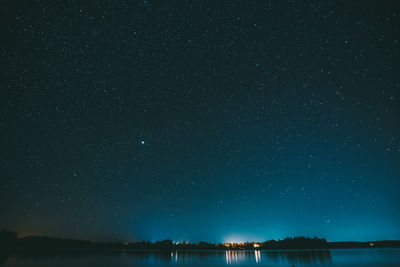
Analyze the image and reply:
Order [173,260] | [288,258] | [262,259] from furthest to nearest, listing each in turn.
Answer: [288,258] → [262,259] → [173,260]

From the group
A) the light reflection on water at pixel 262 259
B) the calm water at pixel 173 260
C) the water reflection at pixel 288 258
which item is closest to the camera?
the calm water at pixel 173 260

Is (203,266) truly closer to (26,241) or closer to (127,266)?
(127,266)

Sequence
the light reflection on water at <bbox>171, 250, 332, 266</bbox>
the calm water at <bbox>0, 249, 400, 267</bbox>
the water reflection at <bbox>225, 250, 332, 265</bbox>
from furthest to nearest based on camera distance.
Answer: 1. the water reflection at <bbox>225, 250, 332, 265</bbox>
2. the light reflection on water at <bbox>171, 250, 332, 266</bbox>
3. the calm water at <bbox>0, 249, 400, 267</bbox>

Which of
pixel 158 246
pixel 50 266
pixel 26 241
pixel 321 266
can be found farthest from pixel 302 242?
pixel 50 266

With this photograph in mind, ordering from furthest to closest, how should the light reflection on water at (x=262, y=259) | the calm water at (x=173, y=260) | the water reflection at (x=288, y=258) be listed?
the water reflection at (x=288, y=258), the light reflection on water at (x=262, y=259), the calm water at (x=173, y=260)

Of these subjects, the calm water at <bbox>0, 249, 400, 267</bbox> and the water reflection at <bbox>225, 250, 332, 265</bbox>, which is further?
the water reflection at <bbox>225, 250, 332, 265</bbox>

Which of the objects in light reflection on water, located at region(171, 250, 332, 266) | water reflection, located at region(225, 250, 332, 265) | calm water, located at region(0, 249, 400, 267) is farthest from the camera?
water reflection, located at region(225, 250, 332, 265)

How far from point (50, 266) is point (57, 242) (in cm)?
9947

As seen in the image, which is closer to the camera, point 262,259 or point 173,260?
point 173,260

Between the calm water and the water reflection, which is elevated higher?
the calm water

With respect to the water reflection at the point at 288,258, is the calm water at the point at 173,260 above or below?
above

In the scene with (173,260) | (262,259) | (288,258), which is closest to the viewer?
(173,260)

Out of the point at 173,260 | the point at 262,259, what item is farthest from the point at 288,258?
the point at 173,260

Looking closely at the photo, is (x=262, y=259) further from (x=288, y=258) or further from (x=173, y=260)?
(x=173, y=260)
